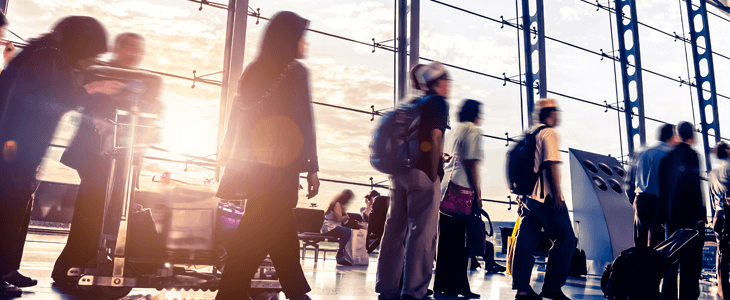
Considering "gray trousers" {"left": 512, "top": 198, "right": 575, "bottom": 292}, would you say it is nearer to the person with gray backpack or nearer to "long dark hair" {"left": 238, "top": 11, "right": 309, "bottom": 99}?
the person with gray backpack

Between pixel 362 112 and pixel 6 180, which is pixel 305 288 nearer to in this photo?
pixel 6 180

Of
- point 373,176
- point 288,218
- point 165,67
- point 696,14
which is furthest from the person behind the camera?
point 696,14

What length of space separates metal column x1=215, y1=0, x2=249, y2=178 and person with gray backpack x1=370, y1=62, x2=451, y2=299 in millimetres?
3697

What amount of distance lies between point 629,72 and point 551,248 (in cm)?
878

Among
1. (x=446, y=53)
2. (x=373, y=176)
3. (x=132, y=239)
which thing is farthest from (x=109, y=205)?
(x=446, y=53)

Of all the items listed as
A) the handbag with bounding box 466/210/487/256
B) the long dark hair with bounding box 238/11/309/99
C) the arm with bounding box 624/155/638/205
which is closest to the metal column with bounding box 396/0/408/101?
the arm with bounding box 624/155/638/205

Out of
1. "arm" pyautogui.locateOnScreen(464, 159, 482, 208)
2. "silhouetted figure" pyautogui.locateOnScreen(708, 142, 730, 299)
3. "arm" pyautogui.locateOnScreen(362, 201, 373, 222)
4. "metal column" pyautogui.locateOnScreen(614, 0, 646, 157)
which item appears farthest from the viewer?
"metal column" pyautogui.locateOnScreen(614, 0, 646, 157)

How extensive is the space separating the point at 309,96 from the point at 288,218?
47 cm

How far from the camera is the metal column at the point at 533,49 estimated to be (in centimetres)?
913

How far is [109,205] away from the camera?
7.64 feet

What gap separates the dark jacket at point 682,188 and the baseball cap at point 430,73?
1736 mm

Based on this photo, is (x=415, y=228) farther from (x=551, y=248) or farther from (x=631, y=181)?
(x=631, y=181)

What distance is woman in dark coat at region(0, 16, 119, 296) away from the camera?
7.18 ft

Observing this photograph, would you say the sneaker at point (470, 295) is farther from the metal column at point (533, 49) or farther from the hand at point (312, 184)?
the metal column at point (533, 49)
